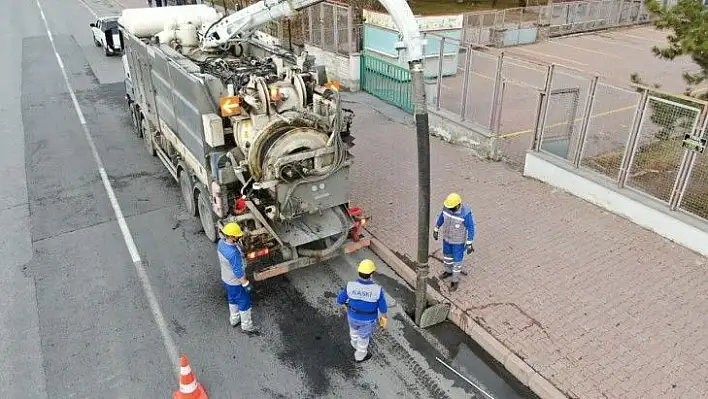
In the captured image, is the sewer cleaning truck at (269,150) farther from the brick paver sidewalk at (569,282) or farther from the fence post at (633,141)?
the fence post at (633,141)

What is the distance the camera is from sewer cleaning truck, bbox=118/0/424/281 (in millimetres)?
6785

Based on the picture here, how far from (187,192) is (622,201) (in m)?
7.40

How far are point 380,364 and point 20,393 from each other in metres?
3.89

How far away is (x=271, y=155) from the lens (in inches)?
258

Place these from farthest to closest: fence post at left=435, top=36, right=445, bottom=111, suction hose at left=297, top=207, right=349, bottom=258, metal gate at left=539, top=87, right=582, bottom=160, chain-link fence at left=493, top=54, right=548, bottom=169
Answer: fence post at left=435, top=36, right=445, bottom=111, chain-link fence at left=493, top=54, right=548, bottom=169, metal gate at left=539, top=87, right=582, bottom=160, suction hose at left=297, top=207, right=349, bottom=258

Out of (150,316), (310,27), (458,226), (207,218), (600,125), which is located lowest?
(150,316)

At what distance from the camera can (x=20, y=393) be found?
5574mm

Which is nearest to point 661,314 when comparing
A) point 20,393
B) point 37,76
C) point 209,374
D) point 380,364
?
point 380,364

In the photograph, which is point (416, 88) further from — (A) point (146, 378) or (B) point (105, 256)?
(B) point (105, 256)

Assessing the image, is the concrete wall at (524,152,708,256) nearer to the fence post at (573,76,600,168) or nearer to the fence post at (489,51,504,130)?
the fence post at (573,76,600,168)

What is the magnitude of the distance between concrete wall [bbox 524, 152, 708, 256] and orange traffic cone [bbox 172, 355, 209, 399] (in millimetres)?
7122

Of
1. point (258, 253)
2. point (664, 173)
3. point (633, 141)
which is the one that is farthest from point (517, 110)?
point (258, 253)

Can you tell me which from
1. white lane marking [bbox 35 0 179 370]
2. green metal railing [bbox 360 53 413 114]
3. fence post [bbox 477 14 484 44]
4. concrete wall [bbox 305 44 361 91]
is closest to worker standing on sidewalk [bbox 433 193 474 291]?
white lane marking [bbox 35 0 179 370]

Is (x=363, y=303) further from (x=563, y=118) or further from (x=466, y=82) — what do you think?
(x=466, y=82)
